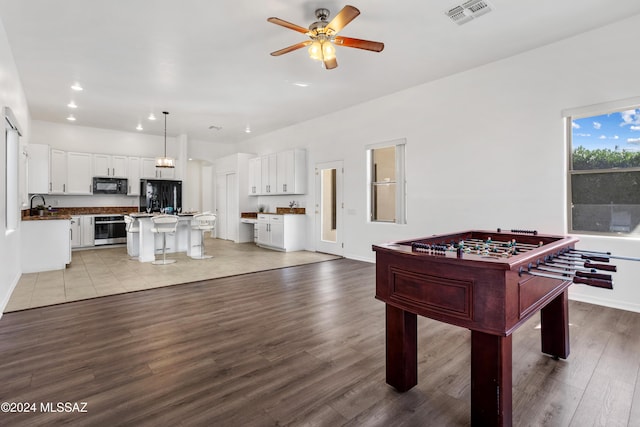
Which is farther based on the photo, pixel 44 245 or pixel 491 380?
pixel 44 245

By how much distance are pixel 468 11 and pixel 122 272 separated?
235 inches

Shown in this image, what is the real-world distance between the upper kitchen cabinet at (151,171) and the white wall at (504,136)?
19.2 feet

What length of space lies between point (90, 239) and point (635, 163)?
10.0 metres

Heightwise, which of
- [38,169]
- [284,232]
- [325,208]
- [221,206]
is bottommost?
[284,232]

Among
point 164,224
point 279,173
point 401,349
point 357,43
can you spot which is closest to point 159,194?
point 164,224

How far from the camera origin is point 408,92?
5520 mm

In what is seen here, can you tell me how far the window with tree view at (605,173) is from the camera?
11.6 feet

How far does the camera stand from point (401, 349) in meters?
1.98

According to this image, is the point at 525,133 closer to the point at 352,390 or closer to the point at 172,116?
the point at 352,390

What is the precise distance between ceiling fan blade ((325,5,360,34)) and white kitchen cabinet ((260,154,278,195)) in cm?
529

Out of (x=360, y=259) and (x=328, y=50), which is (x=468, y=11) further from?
(x=360, y=259)

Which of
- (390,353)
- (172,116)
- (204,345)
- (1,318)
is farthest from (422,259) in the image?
(172,116)

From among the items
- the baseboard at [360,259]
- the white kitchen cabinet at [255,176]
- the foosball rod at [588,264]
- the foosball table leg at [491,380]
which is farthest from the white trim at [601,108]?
the white kitchen cabinet at [255,176]

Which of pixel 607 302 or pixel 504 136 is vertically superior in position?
pixel 504 136
